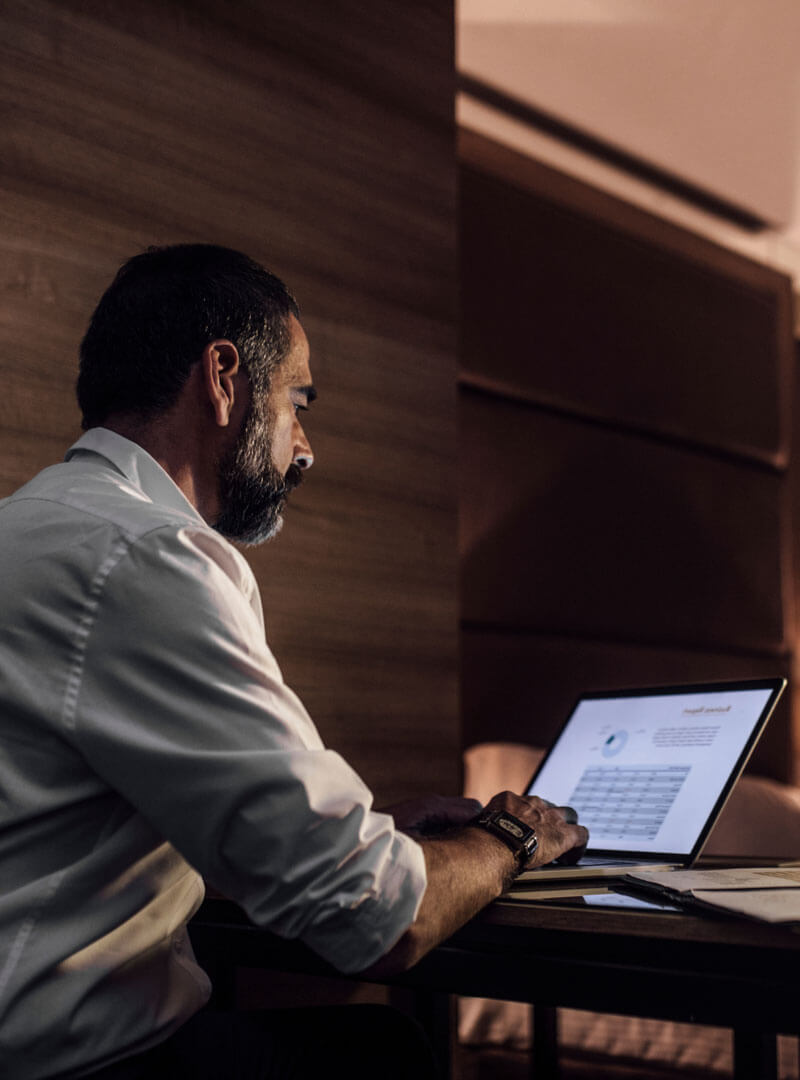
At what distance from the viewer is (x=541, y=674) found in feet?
9.36

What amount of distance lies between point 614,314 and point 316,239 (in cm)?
141

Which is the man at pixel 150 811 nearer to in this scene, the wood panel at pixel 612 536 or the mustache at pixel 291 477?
the mustache at pixel 291 477

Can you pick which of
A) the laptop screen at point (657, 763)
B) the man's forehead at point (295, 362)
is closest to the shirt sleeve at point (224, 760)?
the man's forehead at point (295, 362)

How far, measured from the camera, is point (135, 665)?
2.99 feet

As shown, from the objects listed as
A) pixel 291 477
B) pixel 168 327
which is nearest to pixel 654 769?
pixel 291 477

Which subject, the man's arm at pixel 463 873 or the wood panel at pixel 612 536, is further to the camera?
the wood panel at pixel 612 536

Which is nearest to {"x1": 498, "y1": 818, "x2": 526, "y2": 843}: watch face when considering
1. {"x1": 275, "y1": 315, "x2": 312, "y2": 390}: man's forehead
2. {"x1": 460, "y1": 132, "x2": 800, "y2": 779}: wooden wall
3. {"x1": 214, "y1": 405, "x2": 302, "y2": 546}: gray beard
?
{"x1": 214, "y1": 405, "x2": 302, "y2": 546}: gray beard

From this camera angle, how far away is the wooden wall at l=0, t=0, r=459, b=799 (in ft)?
5.28

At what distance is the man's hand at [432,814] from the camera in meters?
1.43

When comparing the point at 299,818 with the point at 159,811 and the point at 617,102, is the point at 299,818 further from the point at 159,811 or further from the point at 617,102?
the point at 617,102

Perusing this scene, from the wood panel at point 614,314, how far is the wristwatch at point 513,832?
5.77ft

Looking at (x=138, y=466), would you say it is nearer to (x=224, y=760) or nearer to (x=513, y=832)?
(x=224, y=760)

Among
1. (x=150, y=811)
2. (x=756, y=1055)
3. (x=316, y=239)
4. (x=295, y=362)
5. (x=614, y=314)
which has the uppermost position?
(x=614, y=314)

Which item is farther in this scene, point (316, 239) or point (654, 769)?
point (316, 239)
